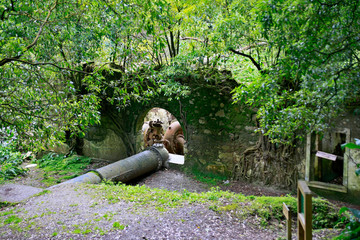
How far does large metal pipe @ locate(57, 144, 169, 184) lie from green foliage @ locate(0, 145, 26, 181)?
3079mm

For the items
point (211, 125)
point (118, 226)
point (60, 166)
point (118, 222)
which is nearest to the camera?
point (118, 226)

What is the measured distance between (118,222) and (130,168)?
135 inches

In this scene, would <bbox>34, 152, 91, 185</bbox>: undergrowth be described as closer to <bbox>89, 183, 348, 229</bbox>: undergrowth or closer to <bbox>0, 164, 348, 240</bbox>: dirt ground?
<bbox>0, 164, 348, 240</bbox>: dirt ground

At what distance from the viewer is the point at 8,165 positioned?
25.9 ft

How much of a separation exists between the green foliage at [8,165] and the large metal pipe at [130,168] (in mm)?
3079

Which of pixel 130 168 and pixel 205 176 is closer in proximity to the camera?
pixel 130 168

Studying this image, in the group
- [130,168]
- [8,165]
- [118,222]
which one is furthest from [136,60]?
[8,165]

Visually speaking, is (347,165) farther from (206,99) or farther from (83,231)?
(83,231)

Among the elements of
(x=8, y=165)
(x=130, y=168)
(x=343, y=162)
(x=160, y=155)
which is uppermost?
(x=343, y=162)

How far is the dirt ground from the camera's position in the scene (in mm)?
3232

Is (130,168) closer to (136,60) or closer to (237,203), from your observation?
(237,203)

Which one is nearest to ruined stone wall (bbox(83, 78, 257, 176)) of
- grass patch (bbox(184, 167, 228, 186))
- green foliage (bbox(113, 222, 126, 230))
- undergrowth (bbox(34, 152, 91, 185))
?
grass patch (bbox(184, 167, 228, 186))

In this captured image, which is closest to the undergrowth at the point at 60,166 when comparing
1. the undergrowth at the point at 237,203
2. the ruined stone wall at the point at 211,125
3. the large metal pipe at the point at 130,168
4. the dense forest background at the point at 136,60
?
the large metal pipe at the point at 130,168

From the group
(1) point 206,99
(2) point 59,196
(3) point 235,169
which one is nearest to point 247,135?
(3) point 235,169
